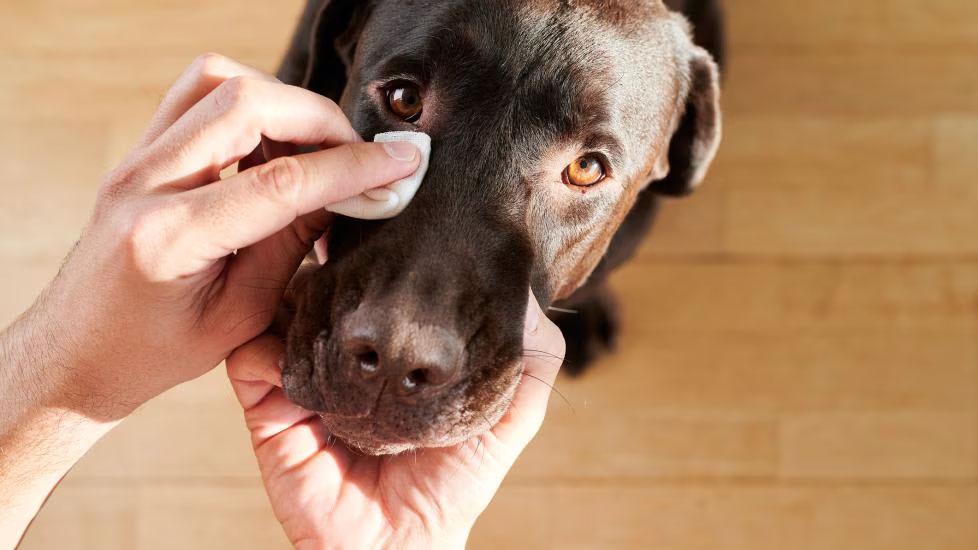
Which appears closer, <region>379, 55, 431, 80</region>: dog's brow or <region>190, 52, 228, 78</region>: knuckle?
<region>190, 52, 228, 78</region>: knuckle

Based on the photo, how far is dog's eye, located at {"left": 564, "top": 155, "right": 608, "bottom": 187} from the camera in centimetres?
174

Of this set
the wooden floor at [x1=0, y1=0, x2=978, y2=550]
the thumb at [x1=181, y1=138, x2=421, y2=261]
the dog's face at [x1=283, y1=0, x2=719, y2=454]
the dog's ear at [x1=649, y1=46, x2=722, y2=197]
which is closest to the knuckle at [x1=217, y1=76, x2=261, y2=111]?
the thumb at [x1=181, y1=138, x2=421, y2=261]

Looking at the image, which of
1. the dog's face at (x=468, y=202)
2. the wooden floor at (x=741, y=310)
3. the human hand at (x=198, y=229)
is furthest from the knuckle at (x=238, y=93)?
the wooden floor at (x=741, y=310)

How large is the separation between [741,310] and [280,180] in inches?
76.8

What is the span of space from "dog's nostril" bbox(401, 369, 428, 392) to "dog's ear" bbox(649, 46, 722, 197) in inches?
37.1

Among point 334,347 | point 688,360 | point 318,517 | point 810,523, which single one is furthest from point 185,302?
point 810,523

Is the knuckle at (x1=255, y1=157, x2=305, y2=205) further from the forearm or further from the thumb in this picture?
the forearm

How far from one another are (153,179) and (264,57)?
1691 millimetres

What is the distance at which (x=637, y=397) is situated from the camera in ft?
9.39

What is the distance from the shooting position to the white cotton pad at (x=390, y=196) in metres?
1.52

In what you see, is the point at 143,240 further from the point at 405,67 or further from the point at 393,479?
the point at 393,479

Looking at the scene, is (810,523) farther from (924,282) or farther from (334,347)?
(334,347)

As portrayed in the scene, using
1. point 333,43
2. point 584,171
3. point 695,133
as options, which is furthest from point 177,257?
point 695,133

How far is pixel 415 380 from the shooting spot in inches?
57.7
